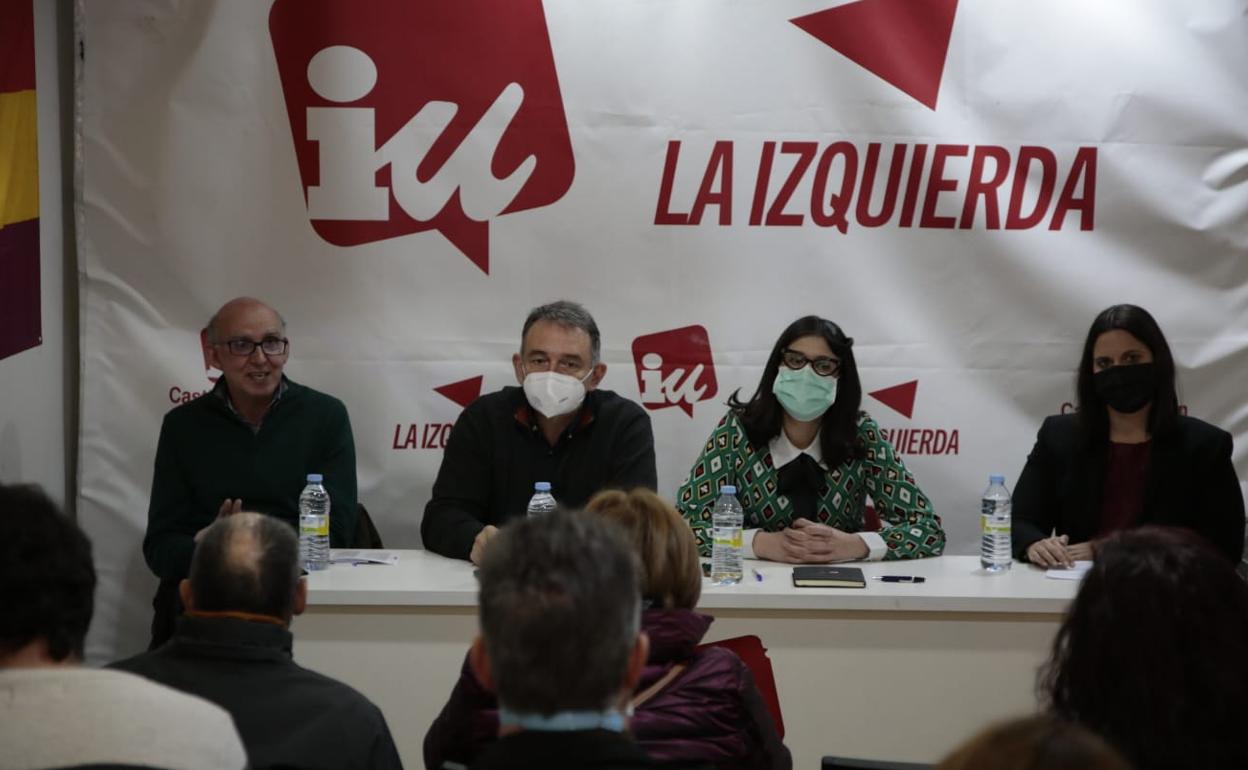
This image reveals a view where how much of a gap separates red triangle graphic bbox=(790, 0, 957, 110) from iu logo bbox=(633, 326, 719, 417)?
0.99 m

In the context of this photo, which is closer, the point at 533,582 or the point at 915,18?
the point at 533,582

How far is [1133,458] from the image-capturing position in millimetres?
3510

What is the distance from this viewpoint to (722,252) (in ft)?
13.9

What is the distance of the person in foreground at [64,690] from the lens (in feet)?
4.75

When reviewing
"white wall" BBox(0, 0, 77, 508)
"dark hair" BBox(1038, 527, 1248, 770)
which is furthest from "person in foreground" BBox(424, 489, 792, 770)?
"white wall" BBox(0, 0, 77, 508)

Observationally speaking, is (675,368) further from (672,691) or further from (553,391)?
(672,691)

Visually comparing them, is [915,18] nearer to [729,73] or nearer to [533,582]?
[729,73]

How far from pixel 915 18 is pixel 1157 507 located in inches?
67.0

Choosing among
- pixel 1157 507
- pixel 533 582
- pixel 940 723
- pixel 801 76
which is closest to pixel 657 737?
pixel 533 582

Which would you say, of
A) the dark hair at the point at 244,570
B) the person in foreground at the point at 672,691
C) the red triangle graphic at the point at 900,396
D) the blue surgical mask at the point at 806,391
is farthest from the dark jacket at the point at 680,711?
the red triangle graphic at the point at 900,396

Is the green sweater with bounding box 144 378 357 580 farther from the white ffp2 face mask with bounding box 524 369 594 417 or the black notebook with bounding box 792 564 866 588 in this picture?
the black notebook with bounding box 792 564 866 588

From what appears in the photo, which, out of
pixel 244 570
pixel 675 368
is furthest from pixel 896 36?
pixel 244 570

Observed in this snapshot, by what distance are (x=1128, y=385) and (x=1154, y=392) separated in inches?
3.0

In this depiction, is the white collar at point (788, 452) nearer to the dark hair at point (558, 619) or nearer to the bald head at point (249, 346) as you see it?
the bald head at point (249, 346)
